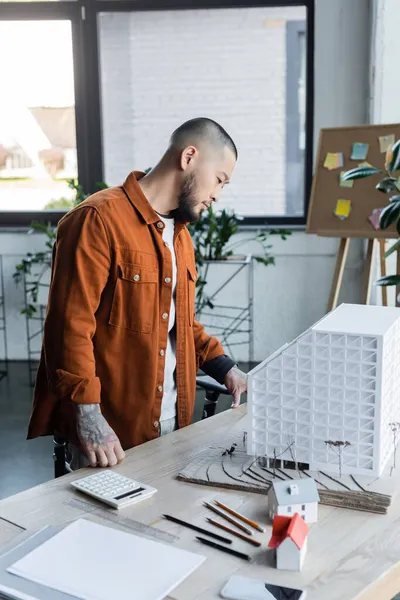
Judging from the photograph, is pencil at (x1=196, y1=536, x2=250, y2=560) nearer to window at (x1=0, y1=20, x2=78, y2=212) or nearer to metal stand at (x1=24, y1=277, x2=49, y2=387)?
metal stand at (x1=24, y1=277, x2=49, y2=387)

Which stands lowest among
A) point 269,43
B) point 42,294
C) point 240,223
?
point 42,294

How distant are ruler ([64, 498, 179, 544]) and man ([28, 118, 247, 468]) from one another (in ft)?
1.03

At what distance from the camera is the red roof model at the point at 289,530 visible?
3.73 feet

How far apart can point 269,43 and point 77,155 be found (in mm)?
1532

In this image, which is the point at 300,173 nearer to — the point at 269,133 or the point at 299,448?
the point at 269,133

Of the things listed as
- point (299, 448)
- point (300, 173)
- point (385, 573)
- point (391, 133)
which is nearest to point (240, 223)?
point (300, 173)

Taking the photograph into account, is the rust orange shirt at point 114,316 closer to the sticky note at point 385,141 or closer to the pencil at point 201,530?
the pencil at point 201,530

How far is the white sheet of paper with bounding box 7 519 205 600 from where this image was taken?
1078mm

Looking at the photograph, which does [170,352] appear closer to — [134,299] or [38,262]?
[134,299]

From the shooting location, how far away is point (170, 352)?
1915mm

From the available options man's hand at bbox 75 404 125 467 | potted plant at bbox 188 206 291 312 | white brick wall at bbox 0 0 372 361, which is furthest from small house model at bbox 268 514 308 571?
white brick wall at bbox 0 0 372 361

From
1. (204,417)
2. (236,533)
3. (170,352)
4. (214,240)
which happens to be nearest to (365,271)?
(214,240)

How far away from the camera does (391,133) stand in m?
3.76

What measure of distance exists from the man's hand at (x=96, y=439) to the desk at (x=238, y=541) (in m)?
0.03
